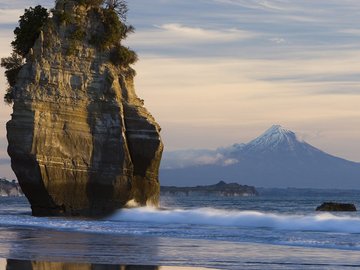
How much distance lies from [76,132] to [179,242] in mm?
17098

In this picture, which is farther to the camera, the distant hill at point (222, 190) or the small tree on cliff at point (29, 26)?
the distant hill at point (222, 190)

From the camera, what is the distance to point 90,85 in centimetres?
5000

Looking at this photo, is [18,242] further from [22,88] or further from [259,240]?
[22,88]

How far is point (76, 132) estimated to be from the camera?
48.9m

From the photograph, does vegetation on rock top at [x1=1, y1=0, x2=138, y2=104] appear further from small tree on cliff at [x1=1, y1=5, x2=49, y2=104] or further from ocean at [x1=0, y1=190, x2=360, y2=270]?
ocean at [x1=0, y1=190, x2=360, y2=270]

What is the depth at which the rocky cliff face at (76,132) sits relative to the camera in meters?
47.9

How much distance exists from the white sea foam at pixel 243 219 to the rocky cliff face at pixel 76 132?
1457mm

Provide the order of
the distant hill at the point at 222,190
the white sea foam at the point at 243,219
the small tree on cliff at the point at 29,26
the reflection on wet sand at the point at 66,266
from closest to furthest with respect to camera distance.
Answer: the reflection on wet sand at the point at 66,266, the white sea foam at the point at 243,219, the small tree on cliff at the point at 29,26, the distant hill at the point at 222,190

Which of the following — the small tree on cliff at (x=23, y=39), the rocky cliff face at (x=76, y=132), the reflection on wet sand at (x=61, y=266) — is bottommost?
the reflection on wet sand at (x=61, y=266)

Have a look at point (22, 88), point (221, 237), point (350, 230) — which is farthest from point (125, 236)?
point (22, 88)

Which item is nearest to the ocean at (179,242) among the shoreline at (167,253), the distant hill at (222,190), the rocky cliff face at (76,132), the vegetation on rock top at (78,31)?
the shoreline at (167,253)

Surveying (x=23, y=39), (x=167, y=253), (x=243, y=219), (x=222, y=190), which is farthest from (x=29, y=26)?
(x=222, y=190)

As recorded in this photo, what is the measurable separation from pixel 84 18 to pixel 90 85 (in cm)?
370

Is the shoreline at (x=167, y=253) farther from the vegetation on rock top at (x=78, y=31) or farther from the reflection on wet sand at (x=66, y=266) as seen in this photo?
the vegetation on rock top at (x=78, y=31)
